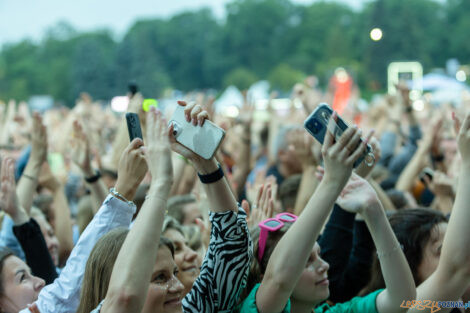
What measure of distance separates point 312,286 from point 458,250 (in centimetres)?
65

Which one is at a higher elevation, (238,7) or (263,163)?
(238,7)

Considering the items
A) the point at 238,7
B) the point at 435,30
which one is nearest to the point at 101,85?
the point at 435,30

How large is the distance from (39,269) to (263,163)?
6748 mm

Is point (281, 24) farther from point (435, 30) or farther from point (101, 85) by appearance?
point (435, 30)

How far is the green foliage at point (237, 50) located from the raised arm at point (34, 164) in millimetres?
32663

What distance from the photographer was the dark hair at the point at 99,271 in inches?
97.0

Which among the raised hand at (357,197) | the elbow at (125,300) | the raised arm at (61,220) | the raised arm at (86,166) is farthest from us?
the raised arm at (61,220)

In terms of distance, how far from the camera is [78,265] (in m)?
2.81

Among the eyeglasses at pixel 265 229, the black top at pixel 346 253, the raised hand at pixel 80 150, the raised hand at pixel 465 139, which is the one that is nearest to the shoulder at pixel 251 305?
the eyeglasses at pixel 265 229

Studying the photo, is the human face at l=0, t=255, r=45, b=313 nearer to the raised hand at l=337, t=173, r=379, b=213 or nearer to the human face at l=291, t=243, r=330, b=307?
the human face at l=291, t=243, r=330, b=307

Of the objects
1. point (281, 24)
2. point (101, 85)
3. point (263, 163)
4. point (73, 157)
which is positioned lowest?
point (263, 163)

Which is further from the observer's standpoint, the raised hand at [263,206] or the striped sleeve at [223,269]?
the raised hand at [263,206]

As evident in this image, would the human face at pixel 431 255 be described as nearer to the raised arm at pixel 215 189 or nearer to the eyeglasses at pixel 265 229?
the eyeglasses at pixel 265 229

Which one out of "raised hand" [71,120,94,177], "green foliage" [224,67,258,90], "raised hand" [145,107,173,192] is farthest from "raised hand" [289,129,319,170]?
"green foliage" [224,67,258,90]
